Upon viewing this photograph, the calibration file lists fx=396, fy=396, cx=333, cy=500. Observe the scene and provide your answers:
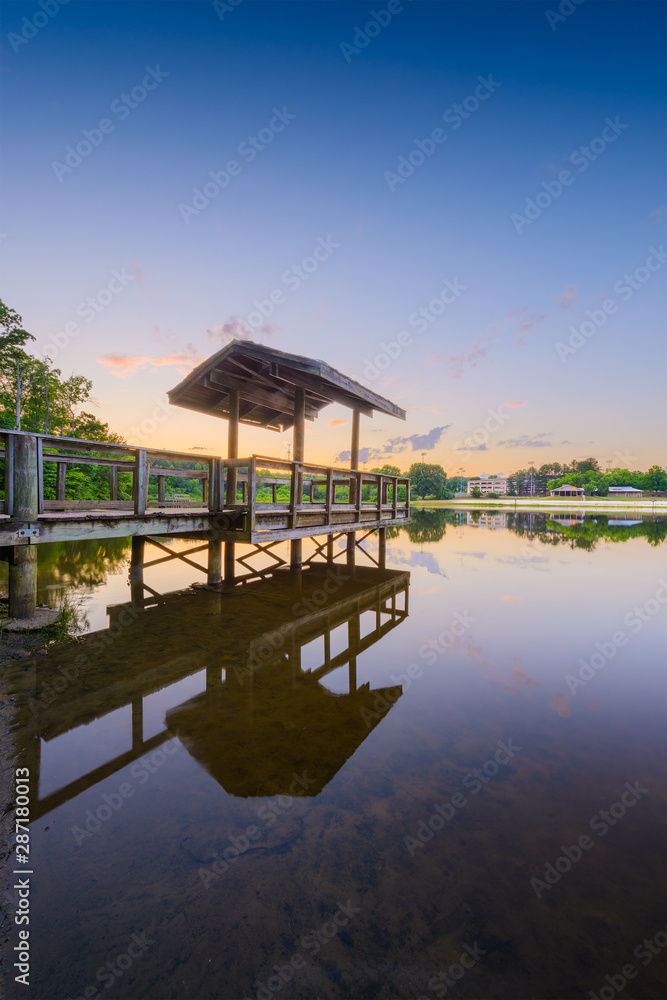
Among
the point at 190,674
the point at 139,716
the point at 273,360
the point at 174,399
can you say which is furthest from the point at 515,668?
the point at 174,399

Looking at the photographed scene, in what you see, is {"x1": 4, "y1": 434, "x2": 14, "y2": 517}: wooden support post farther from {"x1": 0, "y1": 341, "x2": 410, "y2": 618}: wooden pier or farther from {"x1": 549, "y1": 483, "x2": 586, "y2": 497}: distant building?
{"x1": 549, "y1": 483, "x2": 586, "y2": 497}: distant building

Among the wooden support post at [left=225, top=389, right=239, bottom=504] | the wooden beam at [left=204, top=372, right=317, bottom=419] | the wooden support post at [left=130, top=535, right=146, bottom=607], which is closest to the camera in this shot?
the wooden support post at [left=130, top=535, right=146, bottom=607]

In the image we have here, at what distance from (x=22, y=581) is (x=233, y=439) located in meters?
7.17

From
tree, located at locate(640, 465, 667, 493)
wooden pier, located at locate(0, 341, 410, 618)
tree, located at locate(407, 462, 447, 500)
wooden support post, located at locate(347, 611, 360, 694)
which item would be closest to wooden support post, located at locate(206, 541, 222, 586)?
wooden pier, located at locate(0, 341, 410, 618)

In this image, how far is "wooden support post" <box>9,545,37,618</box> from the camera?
23.1 ft

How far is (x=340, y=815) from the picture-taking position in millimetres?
3463

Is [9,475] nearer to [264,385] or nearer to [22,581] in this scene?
[22,581]

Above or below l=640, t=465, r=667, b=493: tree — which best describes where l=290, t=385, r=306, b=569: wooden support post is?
below

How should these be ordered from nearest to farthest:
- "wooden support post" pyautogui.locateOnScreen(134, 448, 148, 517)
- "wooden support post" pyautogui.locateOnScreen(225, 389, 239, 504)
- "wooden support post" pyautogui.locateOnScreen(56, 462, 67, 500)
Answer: "wooden support post" pyautogui.locateOnScreen(134, 448, 148, 517) → "wooden support post" pyautogui.locateOnScreen(56, 462, 67, 500) → "wooden support post" pyautogui.locateOnScreen(225, 389, 239, 504)

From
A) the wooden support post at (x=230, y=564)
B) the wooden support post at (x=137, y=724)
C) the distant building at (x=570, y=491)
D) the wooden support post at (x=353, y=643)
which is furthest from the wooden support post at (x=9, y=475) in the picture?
the distant building at (x=570, y=491)

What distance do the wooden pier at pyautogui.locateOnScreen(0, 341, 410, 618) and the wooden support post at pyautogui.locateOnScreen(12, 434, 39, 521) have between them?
0.6 inches

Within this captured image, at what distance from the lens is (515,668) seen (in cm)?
696

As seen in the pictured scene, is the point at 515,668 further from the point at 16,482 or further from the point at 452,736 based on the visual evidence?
the point at 16,482

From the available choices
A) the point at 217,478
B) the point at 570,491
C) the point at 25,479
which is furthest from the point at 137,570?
the point at 570,491
